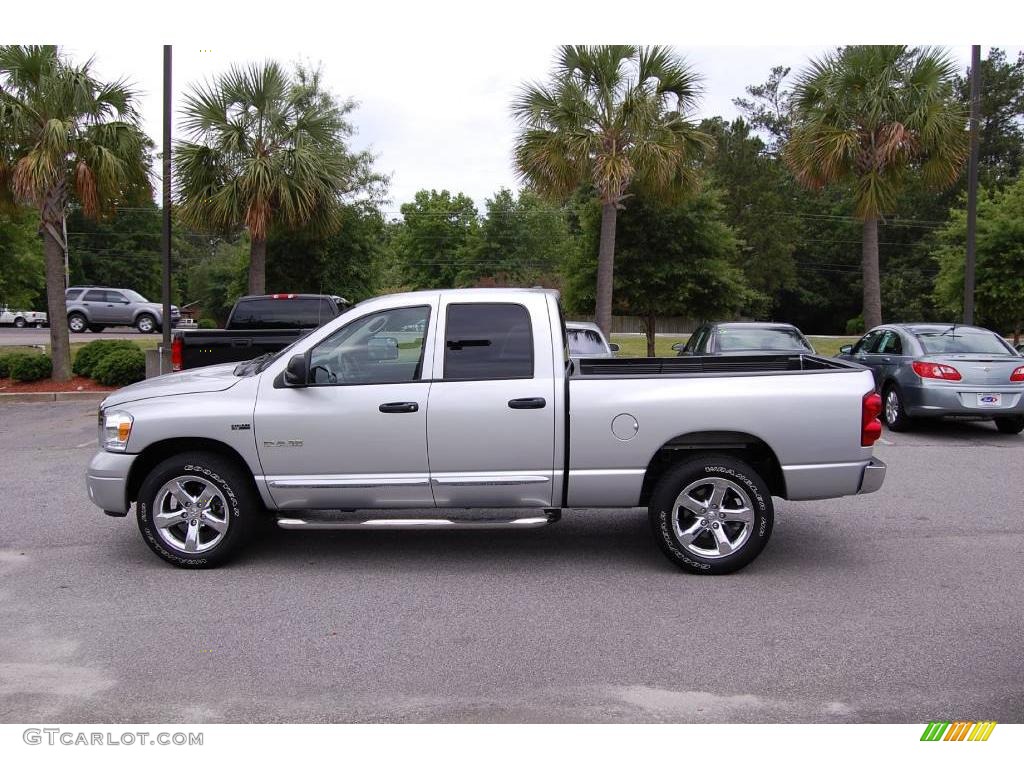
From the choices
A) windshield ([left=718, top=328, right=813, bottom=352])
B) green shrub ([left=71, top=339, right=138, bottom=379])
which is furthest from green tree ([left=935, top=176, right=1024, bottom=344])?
green shrub ([left=71, top=339, right=138, bottom=379])

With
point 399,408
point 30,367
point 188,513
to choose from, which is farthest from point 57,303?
point 399,408

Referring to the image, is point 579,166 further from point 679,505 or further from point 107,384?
point 679,505

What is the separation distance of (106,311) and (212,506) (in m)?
33.5

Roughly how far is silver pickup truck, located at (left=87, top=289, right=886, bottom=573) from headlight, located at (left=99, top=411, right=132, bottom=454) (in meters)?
0.01

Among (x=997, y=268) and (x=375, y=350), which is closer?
(x=375, y=350)

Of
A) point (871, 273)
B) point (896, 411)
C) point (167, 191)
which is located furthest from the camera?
point (871, 273)

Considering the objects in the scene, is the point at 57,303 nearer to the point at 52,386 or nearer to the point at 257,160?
the point at 52,386

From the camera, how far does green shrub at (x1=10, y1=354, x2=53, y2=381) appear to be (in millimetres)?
16484

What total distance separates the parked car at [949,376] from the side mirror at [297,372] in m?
8.49

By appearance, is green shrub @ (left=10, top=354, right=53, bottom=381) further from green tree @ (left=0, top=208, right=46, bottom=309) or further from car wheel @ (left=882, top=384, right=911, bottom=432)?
car wheel @ (left=882, top=384, right=911, bottom=432)

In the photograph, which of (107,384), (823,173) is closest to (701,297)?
(823,173)

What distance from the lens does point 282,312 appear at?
1379 centimetres

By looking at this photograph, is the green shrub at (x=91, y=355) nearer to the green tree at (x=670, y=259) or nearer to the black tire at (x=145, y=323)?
the green tree at (x=670, y=259)

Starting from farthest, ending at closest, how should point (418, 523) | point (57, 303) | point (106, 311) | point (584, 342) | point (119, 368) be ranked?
point (106, 311) → point (57, 303) → point (119, 368) → point (584, 342) → point (418, 523)
